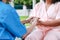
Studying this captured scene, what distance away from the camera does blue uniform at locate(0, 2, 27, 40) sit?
1.59 meters

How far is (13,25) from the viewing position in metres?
1.65

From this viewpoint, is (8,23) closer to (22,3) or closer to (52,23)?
(52,23)

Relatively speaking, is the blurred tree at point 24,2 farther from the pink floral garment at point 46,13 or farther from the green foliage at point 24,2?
the pink floral garment at point 46,13

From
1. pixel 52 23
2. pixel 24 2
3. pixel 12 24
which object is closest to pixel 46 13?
pixel 52 23

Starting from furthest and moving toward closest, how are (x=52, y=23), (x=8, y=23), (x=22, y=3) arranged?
(x=22, y=3)
(x=52, y=23)
(x=8, y=23)

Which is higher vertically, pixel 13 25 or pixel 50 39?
pixel 13 25

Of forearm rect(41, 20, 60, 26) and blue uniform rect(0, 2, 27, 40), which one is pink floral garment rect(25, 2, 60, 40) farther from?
blue uniform rect(0, 2, 27, 40)

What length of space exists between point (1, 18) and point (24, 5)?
2215 millimetres

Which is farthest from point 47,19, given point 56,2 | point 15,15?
point 15,15

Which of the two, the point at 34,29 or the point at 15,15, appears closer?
the point at 15,15

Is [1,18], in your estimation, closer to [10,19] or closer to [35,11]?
[10,19]

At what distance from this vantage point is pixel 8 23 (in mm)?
1607

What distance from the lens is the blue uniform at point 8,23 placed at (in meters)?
1.59

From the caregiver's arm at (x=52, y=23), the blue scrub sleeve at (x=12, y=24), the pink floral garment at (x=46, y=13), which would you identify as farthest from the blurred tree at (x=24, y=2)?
the blue scrub sleeve at (x=12, y=24)
